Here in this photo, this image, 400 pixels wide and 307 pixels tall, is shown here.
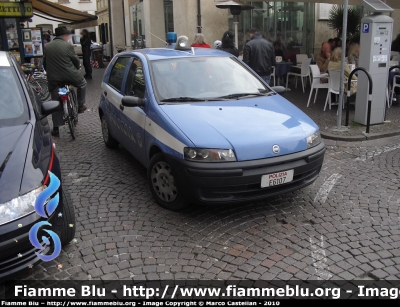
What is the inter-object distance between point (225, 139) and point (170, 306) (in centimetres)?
166

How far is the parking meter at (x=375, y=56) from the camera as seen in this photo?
755 cm

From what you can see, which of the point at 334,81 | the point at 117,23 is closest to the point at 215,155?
the point at 334,81

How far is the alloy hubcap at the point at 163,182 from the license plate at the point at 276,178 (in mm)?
929

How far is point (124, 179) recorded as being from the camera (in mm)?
5531

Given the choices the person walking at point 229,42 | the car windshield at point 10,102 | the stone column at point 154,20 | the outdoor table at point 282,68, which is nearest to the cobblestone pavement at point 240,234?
the car windshield at point 10,102

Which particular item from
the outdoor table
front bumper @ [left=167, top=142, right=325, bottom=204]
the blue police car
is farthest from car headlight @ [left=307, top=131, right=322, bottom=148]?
the outdoor table

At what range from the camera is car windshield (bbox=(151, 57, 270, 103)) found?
4.88 metres

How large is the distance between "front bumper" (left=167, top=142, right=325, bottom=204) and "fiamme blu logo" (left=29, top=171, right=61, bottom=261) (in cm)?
121

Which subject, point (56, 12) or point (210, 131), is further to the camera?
point (56, 12)

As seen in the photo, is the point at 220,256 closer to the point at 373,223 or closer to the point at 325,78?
the point at 373,223

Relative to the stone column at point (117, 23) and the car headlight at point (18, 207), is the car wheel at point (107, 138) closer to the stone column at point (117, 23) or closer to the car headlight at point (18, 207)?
the car headlight at point (18, 207)

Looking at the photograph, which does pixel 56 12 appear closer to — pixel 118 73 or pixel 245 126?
pixel 118 73

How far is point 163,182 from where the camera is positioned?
447cm

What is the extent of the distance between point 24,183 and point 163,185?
169 cm
